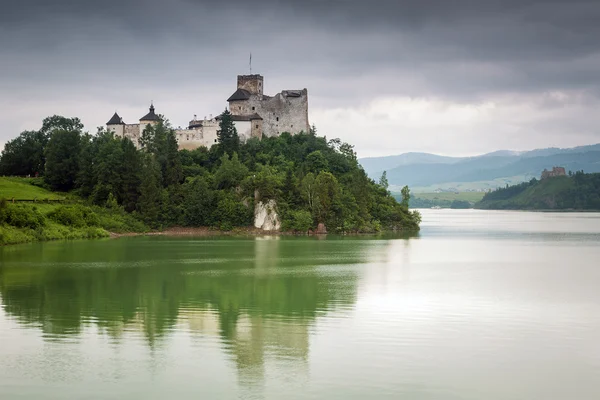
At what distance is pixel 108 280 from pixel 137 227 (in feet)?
146

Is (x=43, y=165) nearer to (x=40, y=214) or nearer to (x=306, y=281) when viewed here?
(x=40, y=214)

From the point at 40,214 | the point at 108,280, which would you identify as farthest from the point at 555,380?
the point at 40,214

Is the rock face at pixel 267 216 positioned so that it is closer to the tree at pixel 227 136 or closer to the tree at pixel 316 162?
the tree at pixel 316 162

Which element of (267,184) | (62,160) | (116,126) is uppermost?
(116,126)

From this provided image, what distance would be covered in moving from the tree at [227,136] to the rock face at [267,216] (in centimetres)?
985

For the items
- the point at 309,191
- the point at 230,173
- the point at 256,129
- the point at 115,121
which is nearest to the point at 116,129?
the point at 115,121

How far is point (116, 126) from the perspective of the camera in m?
96.9

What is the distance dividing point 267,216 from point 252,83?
22.6 m

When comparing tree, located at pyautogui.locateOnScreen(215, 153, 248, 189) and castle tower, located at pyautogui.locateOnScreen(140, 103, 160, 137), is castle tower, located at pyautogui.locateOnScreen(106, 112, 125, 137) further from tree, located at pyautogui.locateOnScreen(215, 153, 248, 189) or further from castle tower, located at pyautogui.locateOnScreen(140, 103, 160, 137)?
tree, located at pyautogui.locateOnScreen(215, 153, 248, 189)

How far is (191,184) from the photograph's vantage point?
85750mm

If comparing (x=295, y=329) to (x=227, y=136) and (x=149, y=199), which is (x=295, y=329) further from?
(x=227, y=136)

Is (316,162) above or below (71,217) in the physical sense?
above

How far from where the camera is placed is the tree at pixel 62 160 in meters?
Answer: 87.0

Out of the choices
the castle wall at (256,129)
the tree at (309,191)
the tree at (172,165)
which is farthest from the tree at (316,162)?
the tree at (172,165)
